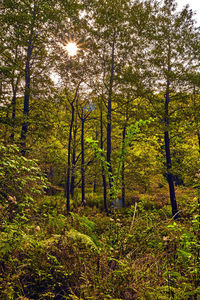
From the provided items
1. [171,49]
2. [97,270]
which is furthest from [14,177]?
[171,49]

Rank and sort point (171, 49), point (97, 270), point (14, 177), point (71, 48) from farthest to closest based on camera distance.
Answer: point (71, 48)
point (171, 49)
point (14, 177)
point (97, 270)

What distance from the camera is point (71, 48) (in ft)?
36.0

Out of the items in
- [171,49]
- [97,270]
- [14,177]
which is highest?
[171,49]

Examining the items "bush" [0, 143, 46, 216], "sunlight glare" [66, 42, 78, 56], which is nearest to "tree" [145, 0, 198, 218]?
"sunlight glare" [66, 42, 78, 56]

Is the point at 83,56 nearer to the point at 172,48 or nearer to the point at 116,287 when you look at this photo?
the point at 172,48

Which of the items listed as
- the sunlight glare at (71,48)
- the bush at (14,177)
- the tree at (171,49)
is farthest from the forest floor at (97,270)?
the sunlight glare at (71,48)

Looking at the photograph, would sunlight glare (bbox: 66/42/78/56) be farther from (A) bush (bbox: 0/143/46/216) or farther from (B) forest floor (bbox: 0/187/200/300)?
(B) forest floor (bbox: 0/187/200/300)

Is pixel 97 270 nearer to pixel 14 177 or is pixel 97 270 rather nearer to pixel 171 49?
pixel 14 177

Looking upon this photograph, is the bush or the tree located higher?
the tree

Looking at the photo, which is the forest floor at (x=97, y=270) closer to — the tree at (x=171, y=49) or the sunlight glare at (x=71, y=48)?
the tree at (x=171, y=49)

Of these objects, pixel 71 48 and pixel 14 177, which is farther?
pixel 71 48

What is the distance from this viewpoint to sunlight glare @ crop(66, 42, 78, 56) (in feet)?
34.8

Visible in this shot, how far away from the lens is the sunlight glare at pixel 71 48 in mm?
10595

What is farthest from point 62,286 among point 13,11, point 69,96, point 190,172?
point 69,96
